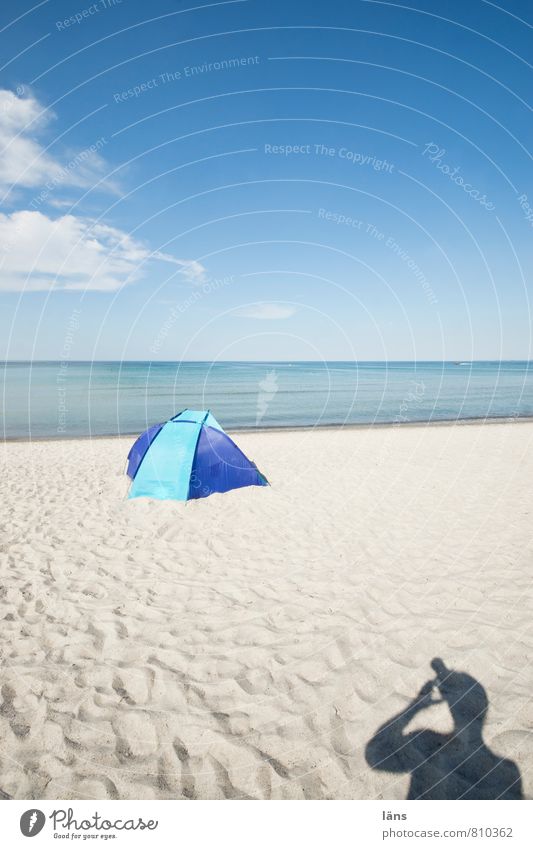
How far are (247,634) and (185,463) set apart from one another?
5.36 meters

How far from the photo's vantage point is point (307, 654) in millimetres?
5086

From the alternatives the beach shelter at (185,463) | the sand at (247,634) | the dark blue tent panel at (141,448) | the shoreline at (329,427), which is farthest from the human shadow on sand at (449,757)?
the shoreline at (329,427)

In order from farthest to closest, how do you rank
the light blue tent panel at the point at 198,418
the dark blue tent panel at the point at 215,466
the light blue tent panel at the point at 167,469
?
1. the light blue tent panel at the point at 198,418
2. the dark blue tent panel at the point at 215,466
3. the light blue tent panel at the point at 167,469

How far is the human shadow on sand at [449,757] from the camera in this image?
3.54 metres

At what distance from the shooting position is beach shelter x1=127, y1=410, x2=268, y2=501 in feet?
32.9

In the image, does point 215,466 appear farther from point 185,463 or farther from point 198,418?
point 198,418

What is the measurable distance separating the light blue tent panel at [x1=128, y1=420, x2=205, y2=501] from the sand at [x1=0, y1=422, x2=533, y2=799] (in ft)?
1.51

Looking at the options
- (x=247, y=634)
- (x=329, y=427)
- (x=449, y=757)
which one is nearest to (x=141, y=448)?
(x=247, y=634)

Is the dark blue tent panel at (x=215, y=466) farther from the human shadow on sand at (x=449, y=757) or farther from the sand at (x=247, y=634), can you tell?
the human shadow on sand at (x=449, y=757)

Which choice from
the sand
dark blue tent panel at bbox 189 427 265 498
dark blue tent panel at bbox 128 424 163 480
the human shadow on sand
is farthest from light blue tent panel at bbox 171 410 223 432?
the human shadow on sand

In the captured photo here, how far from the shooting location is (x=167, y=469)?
10.1 metres

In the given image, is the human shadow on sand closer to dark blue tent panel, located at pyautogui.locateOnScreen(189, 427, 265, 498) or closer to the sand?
the sand

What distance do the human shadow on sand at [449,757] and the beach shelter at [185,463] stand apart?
22.5 ft
